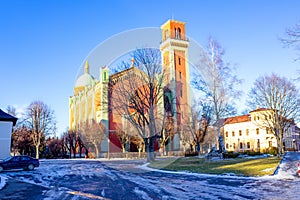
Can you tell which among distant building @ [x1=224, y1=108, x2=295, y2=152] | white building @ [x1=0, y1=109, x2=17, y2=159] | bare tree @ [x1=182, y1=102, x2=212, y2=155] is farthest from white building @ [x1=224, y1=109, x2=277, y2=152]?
white building @ [x1=0, y1=109, x2=17, y2=159]

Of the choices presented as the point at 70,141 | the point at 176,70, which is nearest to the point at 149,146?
the point at 176,70

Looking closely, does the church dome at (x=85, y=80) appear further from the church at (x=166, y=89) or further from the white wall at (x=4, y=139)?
the white wall at (x=4, y=139)

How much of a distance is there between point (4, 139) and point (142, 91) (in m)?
15.6

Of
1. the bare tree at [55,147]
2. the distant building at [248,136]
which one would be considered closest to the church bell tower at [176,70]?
the distant building at [248,136]

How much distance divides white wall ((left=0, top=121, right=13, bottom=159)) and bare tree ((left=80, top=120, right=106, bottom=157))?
1705cm

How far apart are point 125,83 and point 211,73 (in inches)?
362

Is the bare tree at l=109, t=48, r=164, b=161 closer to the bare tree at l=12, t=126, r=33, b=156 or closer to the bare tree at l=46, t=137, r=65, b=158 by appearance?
the bare tree at l=46, t=137, r=65, b=158

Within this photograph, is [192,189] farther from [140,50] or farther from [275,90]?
[275,90]

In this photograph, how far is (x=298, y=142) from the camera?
8212cm

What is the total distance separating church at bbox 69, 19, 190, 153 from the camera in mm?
35150

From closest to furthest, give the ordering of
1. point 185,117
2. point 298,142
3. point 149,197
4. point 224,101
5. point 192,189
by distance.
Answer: point 149,197 → point 192,189 → point 224,101 → point 185,117 → point 298,142

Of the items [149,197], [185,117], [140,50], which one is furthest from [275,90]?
[149,197]

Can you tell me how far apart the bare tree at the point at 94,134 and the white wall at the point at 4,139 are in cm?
1705

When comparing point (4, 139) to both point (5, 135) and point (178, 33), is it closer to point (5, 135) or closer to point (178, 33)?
point (5, 135)
